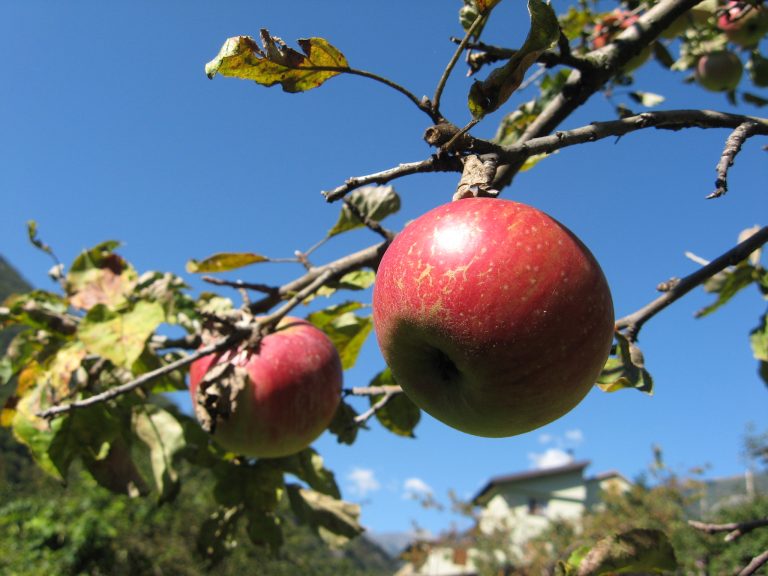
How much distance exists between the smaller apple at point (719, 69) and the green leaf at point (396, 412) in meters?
2.82

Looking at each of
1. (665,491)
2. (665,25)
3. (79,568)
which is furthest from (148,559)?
(665,491)

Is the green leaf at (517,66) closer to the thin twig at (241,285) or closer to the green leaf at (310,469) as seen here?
the thin twig at (241,285)

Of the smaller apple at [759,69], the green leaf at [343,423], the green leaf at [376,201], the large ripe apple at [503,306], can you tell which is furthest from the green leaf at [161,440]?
the smaller apple at [759,69]

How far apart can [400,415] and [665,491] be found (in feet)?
46.4

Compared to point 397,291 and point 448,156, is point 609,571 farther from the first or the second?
point 448,156

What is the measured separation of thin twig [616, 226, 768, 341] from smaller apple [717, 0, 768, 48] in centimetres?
226

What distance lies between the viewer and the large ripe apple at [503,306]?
833 millimetres

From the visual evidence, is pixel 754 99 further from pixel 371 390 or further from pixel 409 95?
pixel 409 95

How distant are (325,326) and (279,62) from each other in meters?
1.09

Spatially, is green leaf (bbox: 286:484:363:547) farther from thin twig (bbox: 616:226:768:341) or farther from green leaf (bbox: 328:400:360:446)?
thin twig (bbox: 616:226:768:341)

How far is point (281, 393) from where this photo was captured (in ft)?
5.10

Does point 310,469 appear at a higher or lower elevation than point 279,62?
lower

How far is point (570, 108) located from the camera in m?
1.35

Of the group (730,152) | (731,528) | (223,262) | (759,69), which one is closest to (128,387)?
(223,262)
